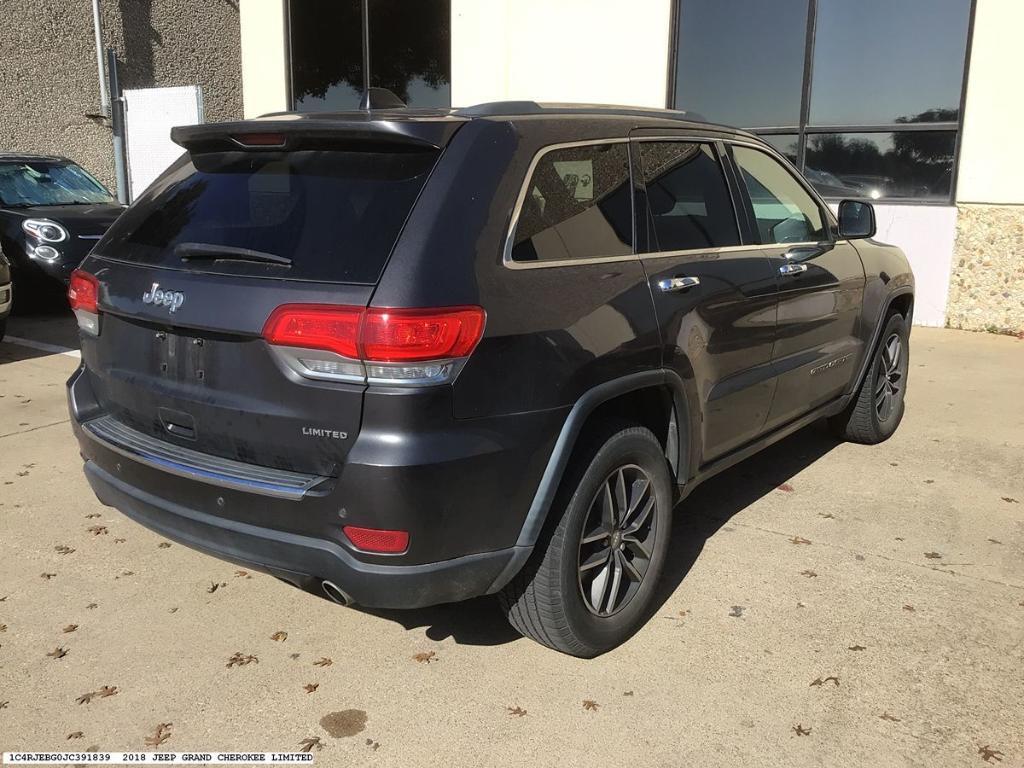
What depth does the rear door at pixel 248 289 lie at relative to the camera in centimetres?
257

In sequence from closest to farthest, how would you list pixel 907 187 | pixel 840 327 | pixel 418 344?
pixel 418 344
pixel 840 327
pixel 907 187

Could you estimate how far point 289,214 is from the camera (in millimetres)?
2795

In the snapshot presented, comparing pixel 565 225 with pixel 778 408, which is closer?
pixel 565 225

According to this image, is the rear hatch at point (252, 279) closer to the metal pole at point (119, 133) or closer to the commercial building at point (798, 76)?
the commercial building at point (798, 76)

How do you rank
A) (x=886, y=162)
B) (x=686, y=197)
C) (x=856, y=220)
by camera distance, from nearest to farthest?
(x=686, y=197) → (x=856, y=220) → (x=886, y=162)

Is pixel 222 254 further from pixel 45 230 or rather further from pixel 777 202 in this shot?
pixel 45 230

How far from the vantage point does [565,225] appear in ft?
9.77

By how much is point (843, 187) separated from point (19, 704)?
359 inches

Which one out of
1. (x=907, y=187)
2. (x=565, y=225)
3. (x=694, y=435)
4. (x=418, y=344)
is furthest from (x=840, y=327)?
(x=907, y=187)

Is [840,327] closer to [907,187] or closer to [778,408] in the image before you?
[778,408]

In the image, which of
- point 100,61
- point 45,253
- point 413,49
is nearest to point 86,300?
point 45,253

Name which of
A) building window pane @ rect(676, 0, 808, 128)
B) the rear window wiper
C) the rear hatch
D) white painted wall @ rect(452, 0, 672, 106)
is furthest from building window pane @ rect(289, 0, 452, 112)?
the rear window wiper

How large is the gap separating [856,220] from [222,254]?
10.8 ft

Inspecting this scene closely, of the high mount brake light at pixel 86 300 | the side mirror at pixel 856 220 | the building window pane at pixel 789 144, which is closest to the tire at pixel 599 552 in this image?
the high mount brake light at pixel 86 300
